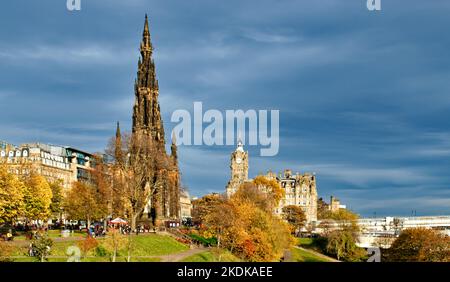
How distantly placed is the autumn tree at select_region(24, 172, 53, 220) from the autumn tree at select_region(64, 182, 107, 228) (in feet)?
25.7

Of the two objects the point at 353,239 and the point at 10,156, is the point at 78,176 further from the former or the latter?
the point at 353,239

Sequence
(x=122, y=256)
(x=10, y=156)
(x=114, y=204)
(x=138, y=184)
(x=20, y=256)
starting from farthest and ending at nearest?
1. (x=10, y=156)
2. (x=114, y=204)
3. (x=138, y=184)
4. (x=122, y=256)
5. (x=20, y=256)

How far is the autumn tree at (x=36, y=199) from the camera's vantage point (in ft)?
310

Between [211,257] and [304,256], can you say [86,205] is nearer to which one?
[211,257]

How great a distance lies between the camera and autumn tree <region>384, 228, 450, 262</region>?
99.2m

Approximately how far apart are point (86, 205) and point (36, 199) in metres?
14.1

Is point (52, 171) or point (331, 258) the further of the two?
point (52, 171)

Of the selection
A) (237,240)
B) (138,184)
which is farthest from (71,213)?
(237,240)

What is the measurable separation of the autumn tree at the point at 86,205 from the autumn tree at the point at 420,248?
1916 inches

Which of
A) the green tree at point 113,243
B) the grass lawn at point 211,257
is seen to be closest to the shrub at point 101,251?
the green tree at point 113,243

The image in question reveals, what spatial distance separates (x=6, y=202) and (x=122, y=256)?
54.5ft

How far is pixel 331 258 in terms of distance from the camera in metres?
135

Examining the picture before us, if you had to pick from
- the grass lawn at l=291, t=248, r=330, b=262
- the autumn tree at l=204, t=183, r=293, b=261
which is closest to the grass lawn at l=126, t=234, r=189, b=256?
the autumn tree at l=204, t=183, r=293, b=261

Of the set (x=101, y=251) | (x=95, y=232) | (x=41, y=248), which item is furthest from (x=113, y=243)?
(x=95, y=232)
